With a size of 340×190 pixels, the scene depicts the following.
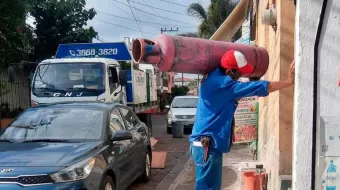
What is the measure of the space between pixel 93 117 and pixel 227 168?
3.64 meters

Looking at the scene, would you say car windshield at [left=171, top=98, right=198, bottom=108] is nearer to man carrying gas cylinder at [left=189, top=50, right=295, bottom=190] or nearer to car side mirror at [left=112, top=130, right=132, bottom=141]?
car side mirror at [left=112, top=130, right=132, bottom=141]

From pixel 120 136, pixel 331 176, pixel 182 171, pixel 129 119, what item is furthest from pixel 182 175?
pixel 331 176

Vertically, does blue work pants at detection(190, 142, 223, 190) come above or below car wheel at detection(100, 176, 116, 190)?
above

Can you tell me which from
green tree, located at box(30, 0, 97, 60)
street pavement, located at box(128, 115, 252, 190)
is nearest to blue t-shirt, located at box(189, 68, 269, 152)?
street pavement, located at box(128, 115, 252, 190)

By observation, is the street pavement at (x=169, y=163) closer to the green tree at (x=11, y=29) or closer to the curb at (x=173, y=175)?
the curb at (x=173, y=175)

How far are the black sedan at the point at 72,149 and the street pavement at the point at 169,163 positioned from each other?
38 centimetres

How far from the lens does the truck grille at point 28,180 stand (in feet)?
14.7

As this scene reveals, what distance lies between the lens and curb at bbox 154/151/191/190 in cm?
768

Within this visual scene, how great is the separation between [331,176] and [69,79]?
8381 millimetres

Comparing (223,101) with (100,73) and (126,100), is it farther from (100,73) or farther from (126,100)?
(126,100)

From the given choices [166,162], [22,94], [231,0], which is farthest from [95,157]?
[231,0]

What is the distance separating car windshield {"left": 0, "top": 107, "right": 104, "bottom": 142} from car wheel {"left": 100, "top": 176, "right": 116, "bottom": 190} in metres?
0.61

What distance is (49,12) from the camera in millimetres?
19000

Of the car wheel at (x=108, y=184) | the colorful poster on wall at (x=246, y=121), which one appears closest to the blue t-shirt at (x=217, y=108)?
the car wheel at (x=108, y=184)
